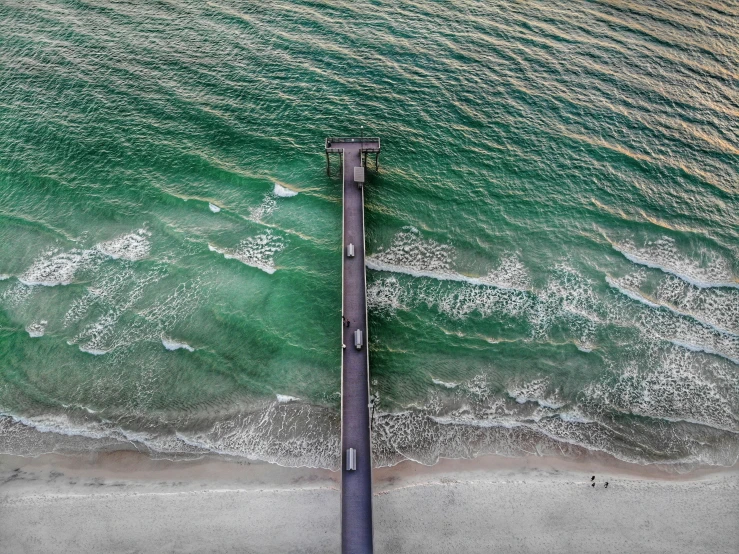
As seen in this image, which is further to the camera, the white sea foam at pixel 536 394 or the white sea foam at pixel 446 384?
the white sea foam at pixel 446 384

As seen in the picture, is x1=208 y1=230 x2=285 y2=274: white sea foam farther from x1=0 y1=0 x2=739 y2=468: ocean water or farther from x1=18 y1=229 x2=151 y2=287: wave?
x1=18 y1=229 x2=151 y2=287: wave

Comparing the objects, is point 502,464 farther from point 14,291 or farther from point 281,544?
point 14,291

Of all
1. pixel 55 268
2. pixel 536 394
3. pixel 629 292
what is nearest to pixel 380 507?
pixel 536 394

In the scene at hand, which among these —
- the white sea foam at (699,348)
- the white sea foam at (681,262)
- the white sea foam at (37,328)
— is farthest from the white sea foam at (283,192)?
the white sea foam at (699,348)

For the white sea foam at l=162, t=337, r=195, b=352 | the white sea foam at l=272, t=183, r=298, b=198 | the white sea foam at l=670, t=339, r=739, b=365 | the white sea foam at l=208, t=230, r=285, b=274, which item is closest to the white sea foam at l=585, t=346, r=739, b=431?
the white sea foam at l=670, t=339, r=739, b=365

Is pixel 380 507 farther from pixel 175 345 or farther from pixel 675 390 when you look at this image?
pixel 675 390

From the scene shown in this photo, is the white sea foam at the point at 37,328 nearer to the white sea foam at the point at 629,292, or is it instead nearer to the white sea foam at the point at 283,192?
the white sea foam at the point at 283,192
